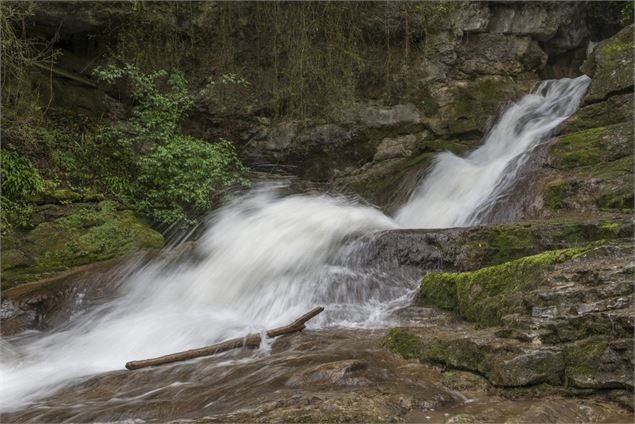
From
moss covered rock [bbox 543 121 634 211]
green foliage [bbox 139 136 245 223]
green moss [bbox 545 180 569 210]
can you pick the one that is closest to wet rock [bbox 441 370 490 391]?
moss covered rock [bbox 543 121 634 211]

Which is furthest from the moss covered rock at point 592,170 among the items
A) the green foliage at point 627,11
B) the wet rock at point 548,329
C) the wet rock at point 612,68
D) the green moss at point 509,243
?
the green foliage at point 627,11

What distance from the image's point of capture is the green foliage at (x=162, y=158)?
9547 millimetres

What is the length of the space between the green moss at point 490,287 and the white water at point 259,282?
1.90 feet

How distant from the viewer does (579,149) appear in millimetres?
7594

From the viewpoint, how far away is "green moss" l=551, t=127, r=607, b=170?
7.42 meters

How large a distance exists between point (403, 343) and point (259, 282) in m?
2.98

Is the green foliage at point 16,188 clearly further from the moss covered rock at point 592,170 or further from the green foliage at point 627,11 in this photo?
the green foliage at point 627,11

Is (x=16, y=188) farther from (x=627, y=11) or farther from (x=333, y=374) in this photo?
(x=627, y=11)

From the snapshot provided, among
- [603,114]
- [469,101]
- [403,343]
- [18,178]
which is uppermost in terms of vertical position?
[469,101]

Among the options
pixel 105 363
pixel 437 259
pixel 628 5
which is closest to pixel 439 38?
pixel 628 5

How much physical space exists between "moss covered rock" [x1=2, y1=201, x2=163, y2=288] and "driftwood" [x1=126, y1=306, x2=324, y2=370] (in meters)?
3.87

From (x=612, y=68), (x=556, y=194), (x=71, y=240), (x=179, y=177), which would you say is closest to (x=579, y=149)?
(x=556, y=194)

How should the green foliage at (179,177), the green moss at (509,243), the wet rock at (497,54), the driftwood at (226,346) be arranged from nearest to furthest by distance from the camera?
the driftwood at (226,346)
the green moss at (509,243)
the green foliage at (179,177)
the wet rock at (497,54)

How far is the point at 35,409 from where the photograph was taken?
410 centimetres
